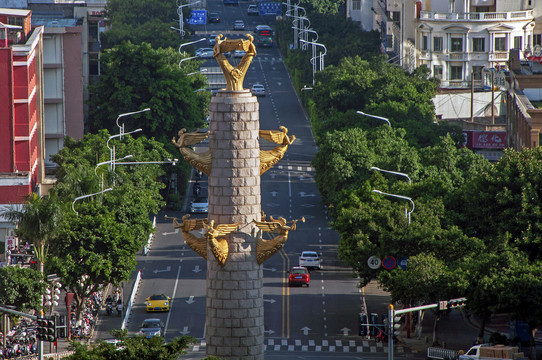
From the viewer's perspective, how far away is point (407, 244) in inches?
3809

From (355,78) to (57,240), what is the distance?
68.7m

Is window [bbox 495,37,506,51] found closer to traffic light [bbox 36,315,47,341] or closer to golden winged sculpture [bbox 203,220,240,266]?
traffic light [bbox 36,315,47,341]

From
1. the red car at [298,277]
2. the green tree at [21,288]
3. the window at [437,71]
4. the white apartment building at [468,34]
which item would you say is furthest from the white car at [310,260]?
the window at [437,71]

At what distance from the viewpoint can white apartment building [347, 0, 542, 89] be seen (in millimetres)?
184750

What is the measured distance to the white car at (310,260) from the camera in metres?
118

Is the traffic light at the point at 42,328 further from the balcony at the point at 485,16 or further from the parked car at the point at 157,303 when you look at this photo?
the balcony at the point at 485,16

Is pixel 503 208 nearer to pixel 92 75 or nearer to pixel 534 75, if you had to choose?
pixel 534 75

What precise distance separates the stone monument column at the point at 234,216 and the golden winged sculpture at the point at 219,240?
24cm

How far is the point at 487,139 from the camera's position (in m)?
147

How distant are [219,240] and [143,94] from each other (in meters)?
Result: 105

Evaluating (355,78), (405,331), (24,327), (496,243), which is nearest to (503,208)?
(496,243)

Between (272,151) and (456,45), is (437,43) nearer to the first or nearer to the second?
(456,45)

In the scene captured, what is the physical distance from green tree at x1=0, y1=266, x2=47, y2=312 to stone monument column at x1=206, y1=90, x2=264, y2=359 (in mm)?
38144

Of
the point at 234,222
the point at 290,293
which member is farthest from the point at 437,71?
the point at 234,222
